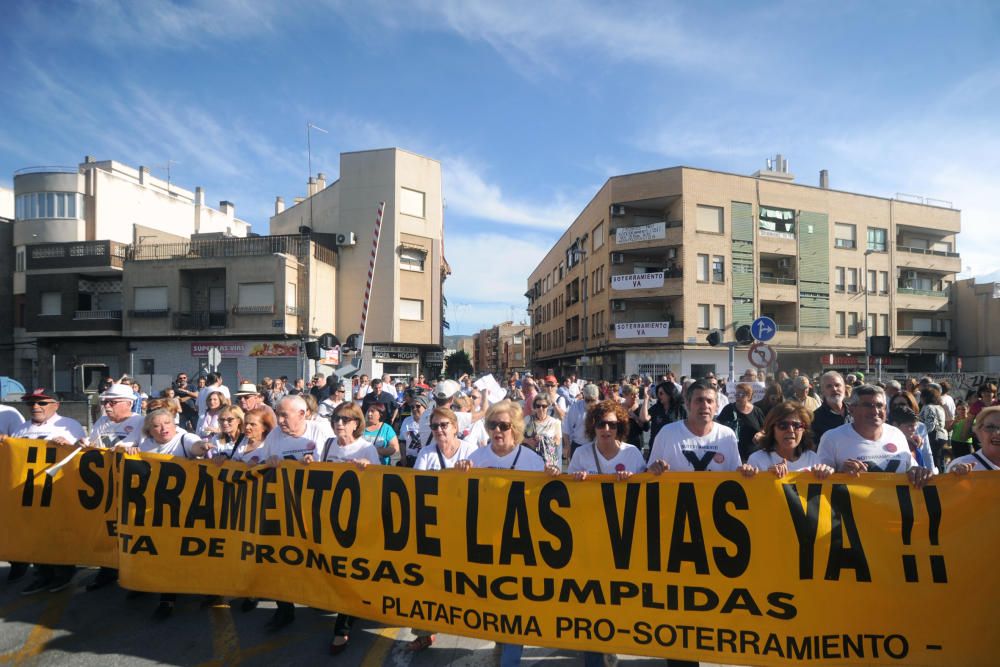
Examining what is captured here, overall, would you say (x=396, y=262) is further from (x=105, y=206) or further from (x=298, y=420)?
(x=298, y=420)

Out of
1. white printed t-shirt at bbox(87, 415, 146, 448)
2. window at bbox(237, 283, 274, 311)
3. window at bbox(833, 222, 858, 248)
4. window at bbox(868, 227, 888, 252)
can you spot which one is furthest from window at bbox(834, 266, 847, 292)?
white printed t-shirt at bbox(87, 415, 146, 448)

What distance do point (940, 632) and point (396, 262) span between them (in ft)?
94.4

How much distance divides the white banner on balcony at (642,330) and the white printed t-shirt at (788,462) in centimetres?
3034

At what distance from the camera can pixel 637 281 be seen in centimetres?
3416

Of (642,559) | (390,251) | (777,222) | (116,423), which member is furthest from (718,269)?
(116,423)

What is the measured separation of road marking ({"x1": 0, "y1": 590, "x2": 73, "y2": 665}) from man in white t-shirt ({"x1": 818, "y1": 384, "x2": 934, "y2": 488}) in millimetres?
5474

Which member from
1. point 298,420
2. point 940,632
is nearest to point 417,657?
point 298,420

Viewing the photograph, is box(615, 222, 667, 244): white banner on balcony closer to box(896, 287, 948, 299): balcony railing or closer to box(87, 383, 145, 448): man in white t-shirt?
box(896, 287, 948, 299): balcony railing

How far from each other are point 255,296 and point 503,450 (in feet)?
86.9

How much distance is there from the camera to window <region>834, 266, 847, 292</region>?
36375 millimetres

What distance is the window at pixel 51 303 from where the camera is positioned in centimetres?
2992

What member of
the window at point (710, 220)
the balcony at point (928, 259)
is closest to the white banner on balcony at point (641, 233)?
the window at point (710, 220)

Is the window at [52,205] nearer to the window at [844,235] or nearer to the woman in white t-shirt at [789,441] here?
the woman in white t-shirt at [789,441]

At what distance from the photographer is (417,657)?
3.86m
